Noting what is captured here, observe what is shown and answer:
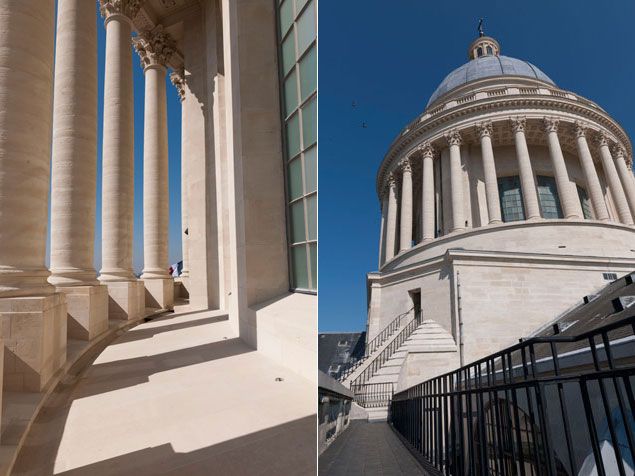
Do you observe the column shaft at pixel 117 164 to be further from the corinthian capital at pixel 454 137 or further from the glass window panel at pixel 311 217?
the corinthian capital at pixel 454 137

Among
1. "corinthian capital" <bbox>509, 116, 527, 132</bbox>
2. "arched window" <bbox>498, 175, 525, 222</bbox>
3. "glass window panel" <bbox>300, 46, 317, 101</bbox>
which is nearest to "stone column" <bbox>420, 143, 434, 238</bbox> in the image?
"arched window" <bbox>498, 175, 525, 222</bbox>

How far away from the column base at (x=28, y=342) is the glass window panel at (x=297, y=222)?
226 inches

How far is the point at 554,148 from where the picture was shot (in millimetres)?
34312

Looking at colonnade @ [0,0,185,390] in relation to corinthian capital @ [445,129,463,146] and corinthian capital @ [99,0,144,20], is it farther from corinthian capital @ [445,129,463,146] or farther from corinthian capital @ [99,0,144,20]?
corinthian capital @ [445,129,463,146]

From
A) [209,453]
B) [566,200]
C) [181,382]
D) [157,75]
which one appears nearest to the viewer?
[209,453]

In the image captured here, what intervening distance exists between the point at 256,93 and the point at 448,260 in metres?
19.1

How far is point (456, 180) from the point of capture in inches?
1406

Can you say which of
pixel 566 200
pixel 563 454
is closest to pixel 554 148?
pixel 566 200

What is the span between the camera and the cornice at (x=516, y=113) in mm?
35781

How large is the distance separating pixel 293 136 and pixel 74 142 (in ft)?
21.9

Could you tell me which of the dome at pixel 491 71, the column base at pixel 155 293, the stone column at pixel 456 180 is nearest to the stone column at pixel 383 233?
the stone column at pixel 456 180

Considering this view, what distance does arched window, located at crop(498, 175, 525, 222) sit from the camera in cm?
3603

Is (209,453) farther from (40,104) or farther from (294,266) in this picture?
(40,104)

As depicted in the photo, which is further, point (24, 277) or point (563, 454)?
point (563, 454)
